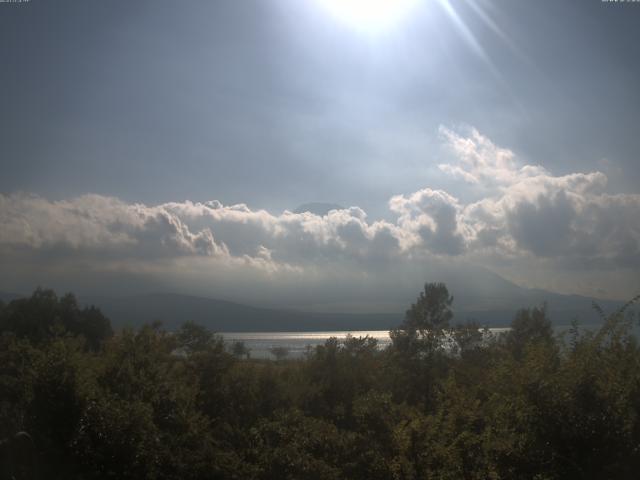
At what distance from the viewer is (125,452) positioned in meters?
14.4

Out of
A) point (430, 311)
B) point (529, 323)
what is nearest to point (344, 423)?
point (430, 311)

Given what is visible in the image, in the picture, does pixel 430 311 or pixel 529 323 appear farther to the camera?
pixel 529 323

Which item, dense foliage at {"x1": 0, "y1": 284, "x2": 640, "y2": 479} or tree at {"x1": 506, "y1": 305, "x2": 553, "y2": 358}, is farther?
tree at {"x1": 506, "y1": 305, "x2": 553, "y2": 358}

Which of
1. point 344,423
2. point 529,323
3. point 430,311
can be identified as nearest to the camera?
point 344,423

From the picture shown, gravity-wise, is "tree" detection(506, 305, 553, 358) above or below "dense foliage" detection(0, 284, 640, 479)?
above

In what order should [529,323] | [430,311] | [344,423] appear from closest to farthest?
1. [344,423]
2. [430,311]
3. [529,323]

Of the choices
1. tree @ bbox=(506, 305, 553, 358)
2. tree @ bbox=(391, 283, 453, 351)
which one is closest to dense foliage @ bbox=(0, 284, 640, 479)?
tree @ bbox=(391, 283, 453, 351)

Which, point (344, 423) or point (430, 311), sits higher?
point (430, 311)

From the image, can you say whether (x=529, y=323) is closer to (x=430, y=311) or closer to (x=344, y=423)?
(x=430, y=311)

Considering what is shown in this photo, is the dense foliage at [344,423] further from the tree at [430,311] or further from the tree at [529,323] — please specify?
the tree at [529,323]

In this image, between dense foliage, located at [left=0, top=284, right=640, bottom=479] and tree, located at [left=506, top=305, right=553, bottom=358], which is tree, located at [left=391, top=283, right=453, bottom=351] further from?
dense foliage, located at [left=0, top=284, right=640, bottom=479]

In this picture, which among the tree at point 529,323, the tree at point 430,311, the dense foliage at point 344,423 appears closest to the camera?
the dense foliage at point 344,423

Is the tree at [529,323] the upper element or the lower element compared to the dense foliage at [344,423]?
upper

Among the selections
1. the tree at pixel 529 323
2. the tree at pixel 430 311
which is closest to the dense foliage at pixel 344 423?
the tree at pixel 430 311
